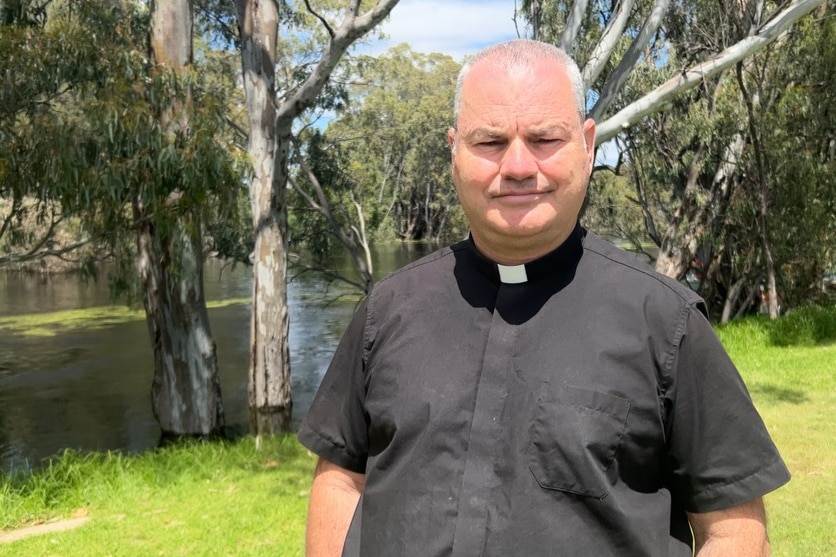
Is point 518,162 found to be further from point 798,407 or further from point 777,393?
point 777,393

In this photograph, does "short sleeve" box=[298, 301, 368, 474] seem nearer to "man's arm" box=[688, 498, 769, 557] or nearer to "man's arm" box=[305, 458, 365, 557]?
"man's arm" box=[305, 458, 365, 557]

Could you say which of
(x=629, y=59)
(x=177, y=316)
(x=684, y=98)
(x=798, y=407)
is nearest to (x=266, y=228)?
(x=177, y=316)

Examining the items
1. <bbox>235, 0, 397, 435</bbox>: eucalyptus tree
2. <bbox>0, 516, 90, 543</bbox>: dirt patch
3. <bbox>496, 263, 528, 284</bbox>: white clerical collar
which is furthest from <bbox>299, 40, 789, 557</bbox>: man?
<bbox>235, 0, 397, 435</bbox>: eucalyptus tree

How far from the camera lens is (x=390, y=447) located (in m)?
1.15

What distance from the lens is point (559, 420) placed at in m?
1.06

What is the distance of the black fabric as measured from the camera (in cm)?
104

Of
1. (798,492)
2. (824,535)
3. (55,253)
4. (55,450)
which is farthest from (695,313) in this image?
(55,450)

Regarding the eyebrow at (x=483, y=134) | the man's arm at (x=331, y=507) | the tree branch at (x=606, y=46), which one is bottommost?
the man's arm at (x=331, y=507)

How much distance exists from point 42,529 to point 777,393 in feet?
17.7

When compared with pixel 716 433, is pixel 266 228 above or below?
above

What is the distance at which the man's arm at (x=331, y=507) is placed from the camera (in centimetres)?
127

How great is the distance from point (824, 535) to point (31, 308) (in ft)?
77.0

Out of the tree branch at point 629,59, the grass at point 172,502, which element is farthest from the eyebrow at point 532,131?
the tree branch at point 629,59

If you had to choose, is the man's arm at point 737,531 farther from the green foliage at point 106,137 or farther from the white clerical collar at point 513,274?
the green foliage at point 106,137
